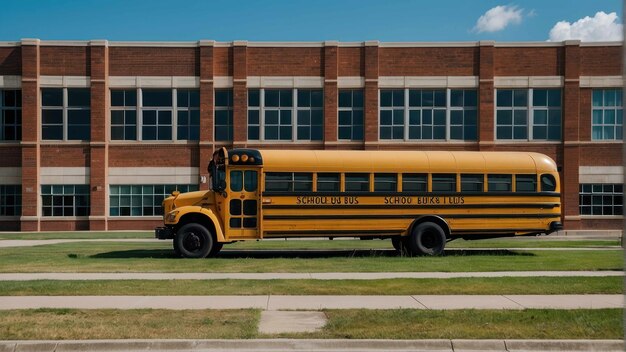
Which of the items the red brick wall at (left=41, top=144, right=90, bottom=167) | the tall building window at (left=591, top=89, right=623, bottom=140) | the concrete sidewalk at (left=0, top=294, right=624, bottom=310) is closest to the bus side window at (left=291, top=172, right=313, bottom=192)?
the concrete sidewalk at (left=0, top=294, right=624, bottom=310)

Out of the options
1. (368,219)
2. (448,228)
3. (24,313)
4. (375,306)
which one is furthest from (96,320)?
(448,228)

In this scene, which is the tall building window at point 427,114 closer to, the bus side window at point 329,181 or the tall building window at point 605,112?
the tall building window at point 605,112

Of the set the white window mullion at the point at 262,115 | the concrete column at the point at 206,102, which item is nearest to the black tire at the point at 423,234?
the white window mullion at the point at 262,115

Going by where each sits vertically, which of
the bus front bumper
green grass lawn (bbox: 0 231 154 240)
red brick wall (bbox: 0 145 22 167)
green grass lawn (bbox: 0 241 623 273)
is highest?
red brick wall (bbox: 0 145 22 167)

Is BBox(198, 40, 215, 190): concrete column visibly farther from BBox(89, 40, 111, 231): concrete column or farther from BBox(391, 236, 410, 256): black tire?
BBox(391, 236, 410, 256): black tire

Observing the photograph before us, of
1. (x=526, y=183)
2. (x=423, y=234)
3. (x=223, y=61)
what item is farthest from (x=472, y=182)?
(x=223, y=61)

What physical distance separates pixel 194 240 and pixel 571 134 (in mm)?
27188

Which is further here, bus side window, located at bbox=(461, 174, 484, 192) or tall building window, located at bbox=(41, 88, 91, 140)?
tall building window, located at bbox=(41, 88, 91, 140)

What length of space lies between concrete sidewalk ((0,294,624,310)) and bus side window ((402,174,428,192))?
8.21 metres

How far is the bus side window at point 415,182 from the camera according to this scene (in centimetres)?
1977

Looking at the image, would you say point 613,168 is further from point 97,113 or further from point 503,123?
point 97,113

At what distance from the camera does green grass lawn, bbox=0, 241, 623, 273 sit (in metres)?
16.1

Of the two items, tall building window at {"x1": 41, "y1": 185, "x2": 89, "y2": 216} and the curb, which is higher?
tall building window at {"x1": 41, "y1": 185, "x2": 89, "y2": 216}

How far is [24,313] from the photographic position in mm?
9914
